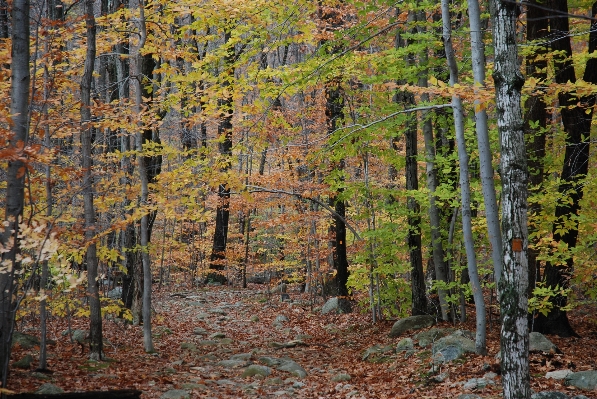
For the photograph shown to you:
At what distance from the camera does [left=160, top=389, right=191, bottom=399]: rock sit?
24.5ft

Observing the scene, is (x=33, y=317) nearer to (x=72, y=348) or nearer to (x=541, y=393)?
(x=72, y=348)

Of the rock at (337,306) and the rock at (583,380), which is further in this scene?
the rock at (337,306)

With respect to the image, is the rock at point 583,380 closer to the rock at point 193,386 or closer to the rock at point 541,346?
the rock at point 541,346

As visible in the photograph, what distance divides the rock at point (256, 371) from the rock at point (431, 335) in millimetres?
3122

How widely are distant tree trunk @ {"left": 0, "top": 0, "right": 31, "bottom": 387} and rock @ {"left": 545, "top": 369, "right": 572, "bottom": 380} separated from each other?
Answer: 7245 mm

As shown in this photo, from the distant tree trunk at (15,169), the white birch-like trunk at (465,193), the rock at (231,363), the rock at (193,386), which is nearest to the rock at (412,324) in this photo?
the white birch-like trunk at (465,193)

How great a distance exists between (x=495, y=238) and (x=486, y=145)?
1490 mm

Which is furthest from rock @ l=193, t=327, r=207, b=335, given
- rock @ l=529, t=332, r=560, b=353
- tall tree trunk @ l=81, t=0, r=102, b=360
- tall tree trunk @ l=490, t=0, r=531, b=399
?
tall tree trunk @ l=490, t=0, r=531, b=399

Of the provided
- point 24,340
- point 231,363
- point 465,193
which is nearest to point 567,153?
point 465,193

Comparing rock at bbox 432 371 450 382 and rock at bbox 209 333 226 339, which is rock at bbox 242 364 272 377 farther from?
rock at bbox 209 333 226 339

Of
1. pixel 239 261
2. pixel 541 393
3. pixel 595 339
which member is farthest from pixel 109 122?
pixel 239 261

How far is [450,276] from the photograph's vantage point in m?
12.7

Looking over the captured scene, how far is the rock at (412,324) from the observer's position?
11766 mm

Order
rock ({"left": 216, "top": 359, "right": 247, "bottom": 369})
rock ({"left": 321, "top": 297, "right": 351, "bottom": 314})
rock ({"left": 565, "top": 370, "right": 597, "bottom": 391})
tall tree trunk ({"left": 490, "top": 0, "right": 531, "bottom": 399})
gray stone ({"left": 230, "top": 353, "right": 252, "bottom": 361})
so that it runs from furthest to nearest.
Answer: rock ({"left": 321, "top": 297, "right": 351, "bottom": 314}), gray stone ({"left": 230, "top": 353, "right": 252, "bottom": 361}), rock ({"left": 216, "top": 359, "right": 247, "bottom": 369}), rock ({"left": 565, "top": 370, "right": 597, "bottom": 391}), tall tree trunk ({"left": 490, "top": 0, "right": 531, "bottom": 399})
